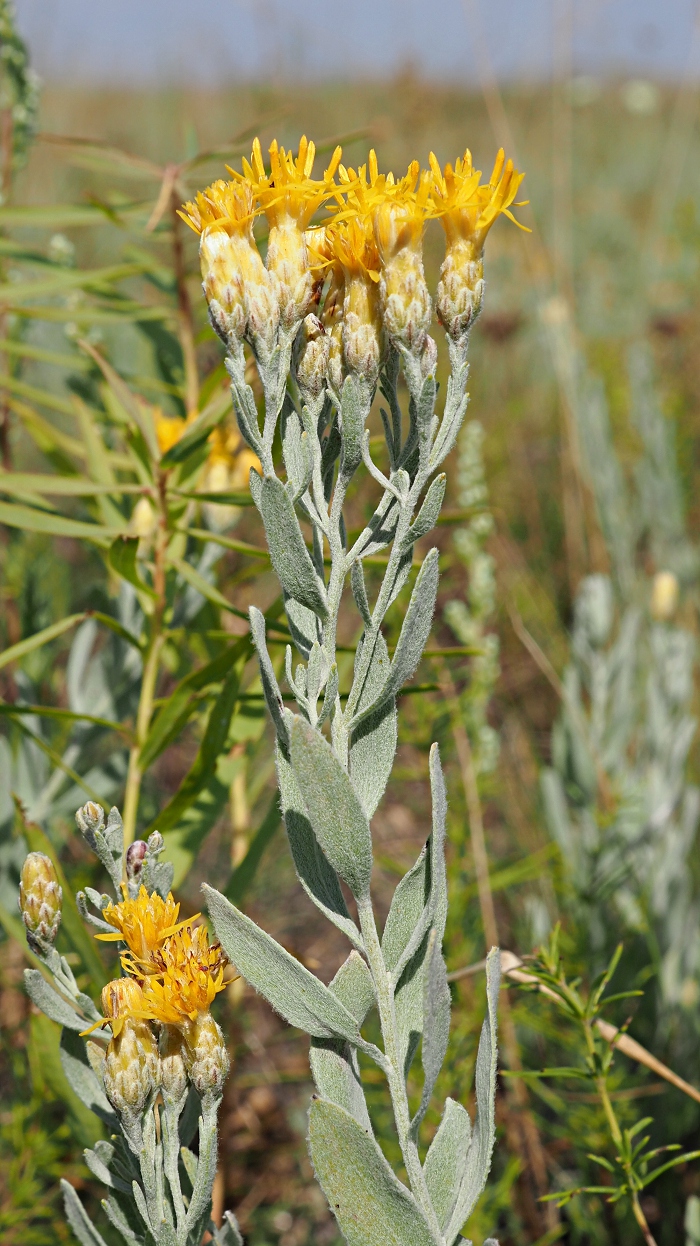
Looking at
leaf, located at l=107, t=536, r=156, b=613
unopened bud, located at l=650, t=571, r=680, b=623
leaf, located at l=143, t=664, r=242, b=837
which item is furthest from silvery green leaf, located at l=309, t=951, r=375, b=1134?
unopened bud, located at l=650, t=571, r=680, b=623

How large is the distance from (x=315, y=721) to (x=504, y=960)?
→ 0.46 m

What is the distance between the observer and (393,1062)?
0.61 m

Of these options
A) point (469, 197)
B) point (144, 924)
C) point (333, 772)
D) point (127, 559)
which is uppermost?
point (469, 197)

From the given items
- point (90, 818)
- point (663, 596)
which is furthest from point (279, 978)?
point (663, 596)

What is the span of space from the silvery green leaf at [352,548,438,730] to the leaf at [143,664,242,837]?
30cm

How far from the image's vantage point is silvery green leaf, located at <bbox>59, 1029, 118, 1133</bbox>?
0.72 meters

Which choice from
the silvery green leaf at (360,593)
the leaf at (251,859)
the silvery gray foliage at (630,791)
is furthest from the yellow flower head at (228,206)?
the silvery gray foliage at (630,791)

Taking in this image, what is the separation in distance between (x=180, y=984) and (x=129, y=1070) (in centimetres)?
6

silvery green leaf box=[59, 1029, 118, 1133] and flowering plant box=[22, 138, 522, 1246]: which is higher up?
flowering plant box=[22, 138, 522, 1246]

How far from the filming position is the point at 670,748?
1.72m

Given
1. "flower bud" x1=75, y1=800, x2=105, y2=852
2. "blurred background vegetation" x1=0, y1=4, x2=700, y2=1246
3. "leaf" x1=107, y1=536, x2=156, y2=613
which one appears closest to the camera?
"flower bud" x1=75, y1=800, x2=105, y2=852

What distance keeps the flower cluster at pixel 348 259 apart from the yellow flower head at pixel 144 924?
1.13 feet

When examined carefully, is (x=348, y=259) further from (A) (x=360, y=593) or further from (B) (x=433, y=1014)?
(B) (x=433, y=1014)

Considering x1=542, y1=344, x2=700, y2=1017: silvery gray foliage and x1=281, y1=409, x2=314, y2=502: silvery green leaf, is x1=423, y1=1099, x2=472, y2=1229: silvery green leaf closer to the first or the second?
x1=281, y1=409, x2=314, y2=502: silvery green leaf
